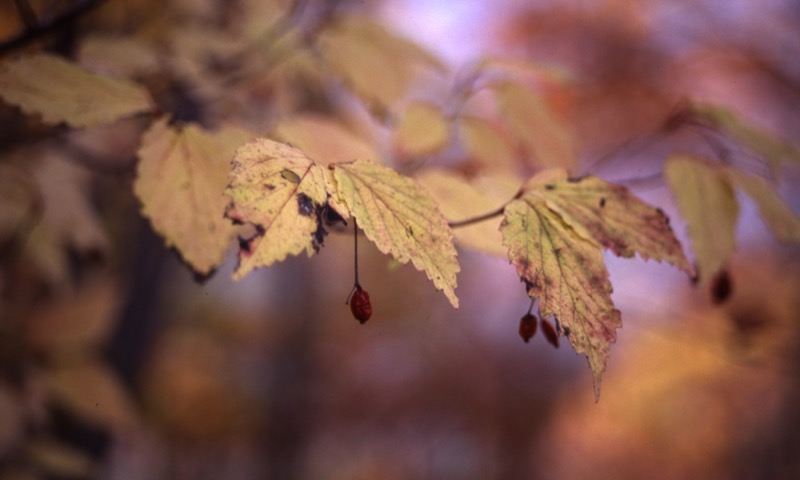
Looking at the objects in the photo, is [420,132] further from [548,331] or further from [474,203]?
[548,331]

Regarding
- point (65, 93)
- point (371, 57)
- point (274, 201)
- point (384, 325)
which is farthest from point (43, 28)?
point (384, 325)

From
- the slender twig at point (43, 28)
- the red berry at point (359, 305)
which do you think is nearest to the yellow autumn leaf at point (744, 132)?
the red berry at point (359, 305)

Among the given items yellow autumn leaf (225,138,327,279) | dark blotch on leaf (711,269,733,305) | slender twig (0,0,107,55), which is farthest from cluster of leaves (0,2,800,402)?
dark blotch on leaf (711,269,733,305)

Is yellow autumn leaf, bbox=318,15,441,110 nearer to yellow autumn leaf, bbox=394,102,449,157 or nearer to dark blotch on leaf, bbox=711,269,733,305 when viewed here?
yellow autumn leaf, bbox=394,102,449,157

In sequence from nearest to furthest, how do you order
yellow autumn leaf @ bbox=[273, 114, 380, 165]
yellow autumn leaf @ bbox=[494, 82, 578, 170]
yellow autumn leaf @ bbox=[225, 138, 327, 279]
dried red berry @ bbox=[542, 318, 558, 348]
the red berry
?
yellow autumn leaf @ bbox=[225, 138, 327, 279]
the red berry
dried red berry @ bbox=[542, 318, 558, 348]
yellow autumn leaf @ bbox=[273, 114, 380, 165]
yellow autumn leaf @ bbox=[494, 82, 578, 170]

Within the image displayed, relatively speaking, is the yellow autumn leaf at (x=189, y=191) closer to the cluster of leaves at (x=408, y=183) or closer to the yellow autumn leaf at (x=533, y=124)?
the cluster of leaves at (x=408, y=183)

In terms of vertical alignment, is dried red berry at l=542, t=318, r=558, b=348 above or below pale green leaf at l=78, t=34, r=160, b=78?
below

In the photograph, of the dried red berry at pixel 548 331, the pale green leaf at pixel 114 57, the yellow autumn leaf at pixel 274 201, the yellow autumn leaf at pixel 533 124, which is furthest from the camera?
the pale green leaf at pixel 114 57
